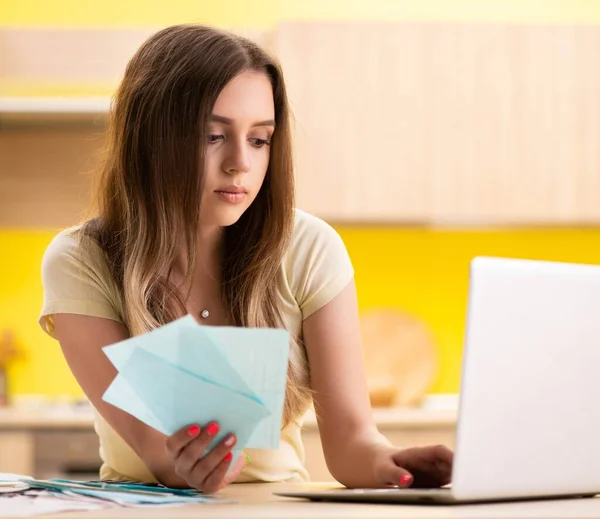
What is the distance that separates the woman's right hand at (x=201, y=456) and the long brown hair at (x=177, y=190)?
0.38 m

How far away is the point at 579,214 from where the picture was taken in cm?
362

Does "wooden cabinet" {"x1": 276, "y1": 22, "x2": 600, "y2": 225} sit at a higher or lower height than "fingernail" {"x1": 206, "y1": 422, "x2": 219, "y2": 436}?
higher

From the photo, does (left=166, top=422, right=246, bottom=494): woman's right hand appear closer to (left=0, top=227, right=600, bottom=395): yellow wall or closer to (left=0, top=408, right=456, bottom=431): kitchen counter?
(left=0, top=408, right=456, bottom=431): kitchen counter

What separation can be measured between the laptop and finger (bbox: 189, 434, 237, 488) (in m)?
0.13

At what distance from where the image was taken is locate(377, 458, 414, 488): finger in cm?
125

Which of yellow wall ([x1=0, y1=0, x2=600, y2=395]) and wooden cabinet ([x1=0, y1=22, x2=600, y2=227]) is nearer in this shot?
wooden cabinet ([x1=0, y1=22, x2=600, y2=227])

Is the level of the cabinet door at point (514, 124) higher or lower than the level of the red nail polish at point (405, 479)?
higher

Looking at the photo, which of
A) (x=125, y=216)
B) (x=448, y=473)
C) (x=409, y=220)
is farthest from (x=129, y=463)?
(x=409, y=220)

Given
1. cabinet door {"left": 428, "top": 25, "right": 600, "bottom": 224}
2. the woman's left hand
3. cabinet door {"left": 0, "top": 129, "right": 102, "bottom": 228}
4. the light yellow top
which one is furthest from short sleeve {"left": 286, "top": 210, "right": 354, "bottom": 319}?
cabinet door {"left": 0, "top": 129, "right": 102, "bottom": 228}

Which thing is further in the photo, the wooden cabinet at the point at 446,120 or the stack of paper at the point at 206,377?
the wooden cabinet at the point at 446,120

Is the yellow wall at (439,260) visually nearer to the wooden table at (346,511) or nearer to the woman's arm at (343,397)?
the woman's arm at (343,397)

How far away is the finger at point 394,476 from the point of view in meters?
1.25

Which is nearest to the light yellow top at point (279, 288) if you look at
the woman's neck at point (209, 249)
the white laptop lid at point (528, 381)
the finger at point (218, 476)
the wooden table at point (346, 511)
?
the woman's neck at point (209, 249)

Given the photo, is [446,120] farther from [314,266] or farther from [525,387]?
[525,387]
